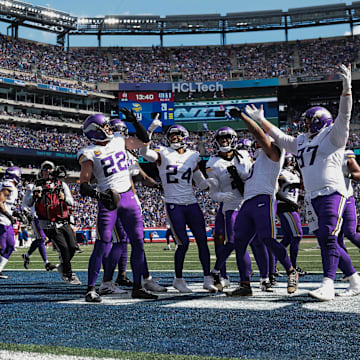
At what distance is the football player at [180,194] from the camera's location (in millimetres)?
5949

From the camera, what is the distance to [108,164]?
214 inches

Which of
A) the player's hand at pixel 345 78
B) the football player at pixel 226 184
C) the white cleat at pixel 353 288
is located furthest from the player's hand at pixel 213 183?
the player's hand at pixel 345 78

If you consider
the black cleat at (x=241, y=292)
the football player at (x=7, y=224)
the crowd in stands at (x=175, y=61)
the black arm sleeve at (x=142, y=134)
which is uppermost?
the crowd in stands at (x=175, y=61)

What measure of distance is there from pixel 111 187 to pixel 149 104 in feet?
122

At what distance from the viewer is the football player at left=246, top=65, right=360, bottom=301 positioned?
4.54m

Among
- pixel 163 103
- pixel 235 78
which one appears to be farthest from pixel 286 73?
pixel 163 103

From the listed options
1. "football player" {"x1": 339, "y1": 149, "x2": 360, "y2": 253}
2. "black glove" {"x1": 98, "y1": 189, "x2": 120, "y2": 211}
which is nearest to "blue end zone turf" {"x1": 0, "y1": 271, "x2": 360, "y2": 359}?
"black glove" {"x1": 98, "y1": 189, "x2": 120, "y2": 211}

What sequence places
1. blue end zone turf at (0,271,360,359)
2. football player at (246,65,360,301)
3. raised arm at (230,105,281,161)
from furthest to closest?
raised arm at (230,105,281,161), football player at (246,65,360,301), blue end zone turf at (0,271,360,359)

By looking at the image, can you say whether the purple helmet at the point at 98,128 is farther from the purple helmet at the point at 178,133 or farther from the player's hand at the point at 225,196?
the player's hand at the point at 225,196

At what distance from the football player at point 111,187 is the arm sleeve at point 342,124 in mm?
2067

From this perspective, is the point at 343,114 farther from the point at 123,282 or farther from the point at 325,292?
the point at 123,282

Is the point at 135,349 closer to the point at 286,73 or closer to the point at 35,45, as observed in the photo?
the point at 286,73

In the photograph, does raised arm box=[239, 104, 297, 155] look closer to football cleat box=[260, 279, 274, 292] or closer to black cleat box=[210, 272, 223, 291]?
football cleat box=[260, 279, 274, 292]

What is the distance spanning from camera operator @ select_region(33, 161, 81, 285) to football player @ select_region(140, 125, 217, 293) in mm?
2077
